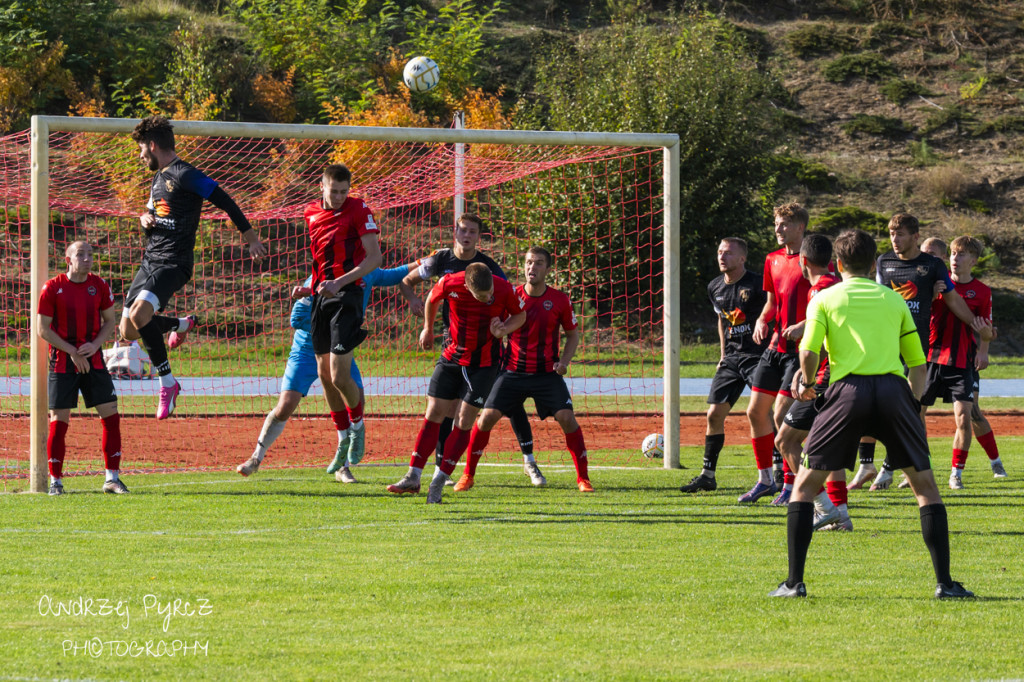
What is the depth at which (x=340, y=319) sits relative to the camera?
9398 millimetres

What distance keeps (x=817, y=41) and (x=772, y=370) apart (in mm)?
37208

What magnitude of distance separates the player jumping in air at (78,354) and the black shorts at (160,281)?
29.9 inches

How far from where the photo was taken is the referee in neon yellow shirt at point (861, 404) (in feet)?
18.5

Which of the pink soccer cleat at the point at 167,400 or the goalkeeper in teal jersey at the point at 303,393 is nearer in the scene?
the pink soccer cleat at the point at 167,400

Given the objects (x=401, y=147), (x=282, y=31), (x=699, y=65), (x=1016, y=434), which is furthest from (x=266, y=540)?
(x=282, y=31)

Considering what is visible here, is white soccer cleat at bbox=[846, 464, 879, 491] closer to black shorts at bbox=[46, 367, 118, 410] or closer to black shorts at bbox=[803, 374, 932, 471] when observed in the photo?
black shorts at bbox=[803, 374, 932, 471]

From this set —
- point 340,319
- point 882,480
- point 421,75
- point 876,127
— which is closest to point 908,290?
point 882,480

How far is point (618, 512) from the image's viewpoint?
28.5 ft

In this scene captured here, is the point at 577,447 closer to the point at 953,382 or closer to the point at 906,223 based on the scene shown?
the point at 906,223

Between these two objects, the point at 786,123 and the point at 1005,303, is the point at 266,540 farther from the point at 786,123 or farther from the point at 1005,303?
the point at 786,123

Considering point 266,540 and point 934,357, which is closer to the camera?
point 266,540

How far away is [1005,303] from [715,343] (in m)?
7.75

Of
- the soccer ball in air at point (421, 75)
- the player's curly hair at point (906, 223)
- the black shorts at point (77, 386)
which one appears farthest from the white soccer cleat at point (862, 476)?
the soccer ball in air at point (421, 75)

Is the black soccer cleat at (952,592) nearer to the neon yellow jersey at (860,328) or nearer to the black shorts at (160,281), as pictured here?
the neon yellow jersey at (860,328)
